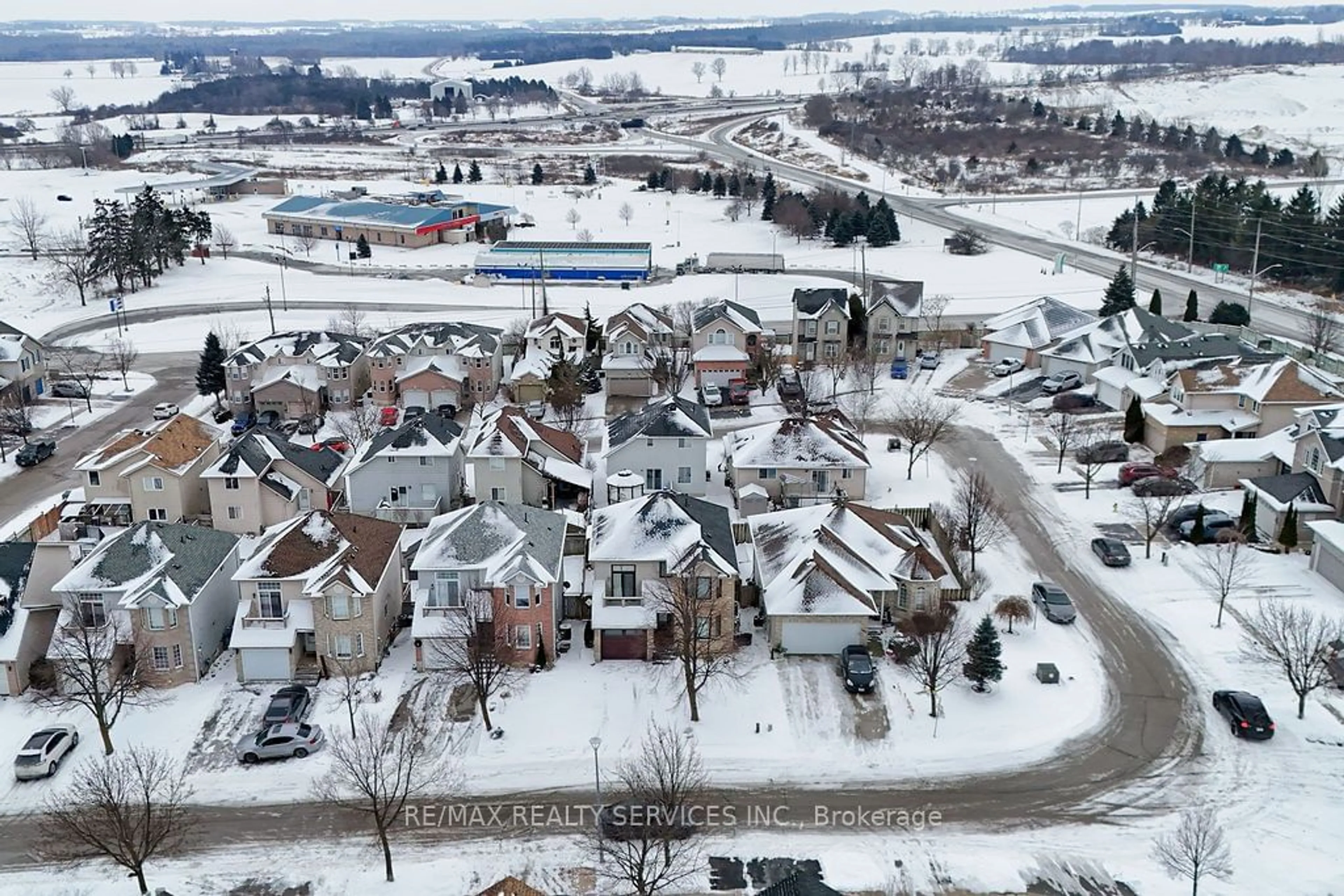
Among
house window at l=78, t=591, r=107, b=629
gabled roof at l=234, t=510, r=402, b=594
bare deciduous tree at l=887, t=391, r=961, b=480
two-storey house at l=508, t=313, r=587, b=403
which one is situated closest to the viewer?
house window at l=78, t=591, r=107, b=629

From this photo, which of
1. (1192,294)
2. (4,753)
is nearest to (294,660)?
(4,753)

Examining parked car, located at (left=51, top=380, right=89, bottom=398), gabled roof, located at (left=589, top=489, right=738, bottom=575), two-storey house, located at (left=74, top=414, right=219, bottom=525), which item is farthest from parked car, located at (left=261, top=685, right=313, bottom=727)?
parked car, located at (left=51, top=380, right=89, bottom=398)

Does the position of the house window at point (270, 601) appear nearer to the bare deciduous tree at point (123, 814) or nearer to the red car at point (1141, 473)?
the bare deciduous tree at point (123, 814)

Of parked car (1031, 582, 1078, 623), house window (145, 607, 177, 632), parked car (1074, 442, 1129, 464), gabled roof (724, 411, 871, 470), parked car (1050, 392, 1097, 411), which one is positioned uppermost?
gabled roof (724, 411, 871, 470)

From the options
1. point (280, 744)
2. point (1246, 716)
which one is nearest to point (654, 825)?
point (280, 744)

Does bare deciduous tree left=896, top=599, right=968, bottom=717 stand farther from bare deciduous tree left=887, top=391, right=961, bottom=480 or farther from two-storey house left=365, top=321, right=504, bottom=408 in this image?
two-storey house left=365, top=321, right=504, bottom=408

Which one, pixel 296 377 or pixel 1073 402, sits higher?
pixel 296 377

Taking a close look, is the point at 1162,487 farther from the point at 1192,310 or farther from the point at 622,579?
the point at 1192,310
